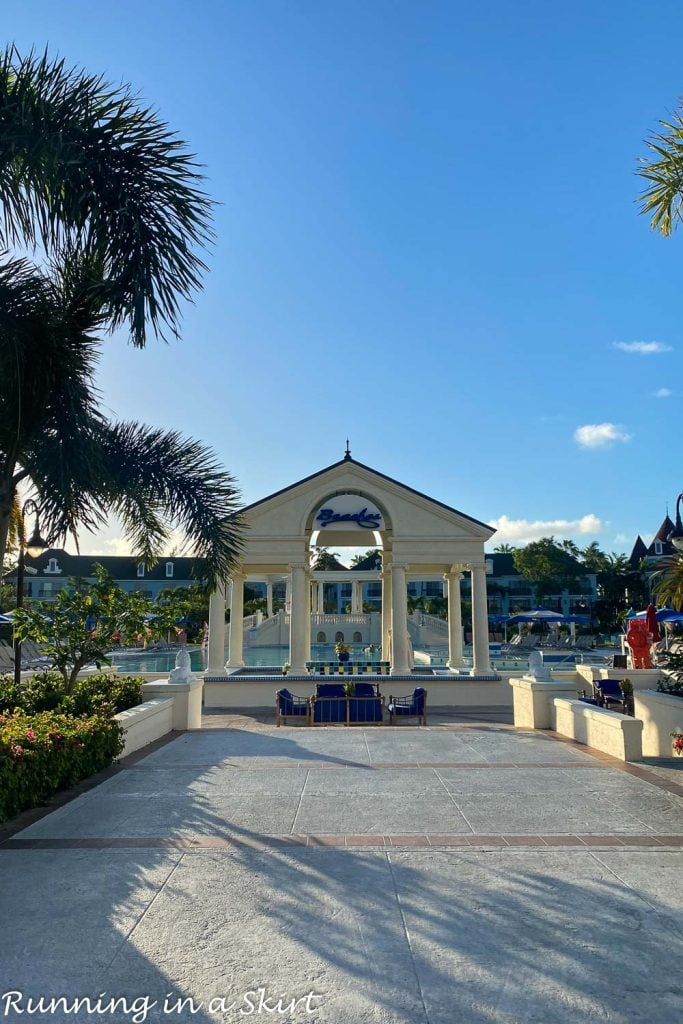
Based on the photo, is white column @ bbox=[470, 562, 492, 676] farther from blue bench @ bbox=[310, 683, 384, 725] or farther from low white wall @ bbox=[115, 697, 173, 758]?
low white wall @ bbox=[115, 697, 173, 758]

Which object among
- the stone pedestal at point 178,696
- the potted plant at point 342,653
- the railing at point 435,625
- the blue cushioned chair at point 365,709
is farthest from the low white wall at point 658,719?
the railing at point 435,625

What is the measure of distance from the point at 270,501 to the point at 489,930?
63.4 ft

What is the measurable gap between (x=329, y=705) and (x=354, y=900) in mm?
11967

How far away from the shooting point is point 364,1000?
11.5 feet

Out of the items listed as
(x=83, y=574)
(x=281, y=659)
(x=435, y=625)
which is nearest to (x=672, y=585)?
(x=281, y=659)

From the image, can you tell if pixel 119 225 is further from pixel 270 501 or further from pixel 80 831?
pixel 270 501

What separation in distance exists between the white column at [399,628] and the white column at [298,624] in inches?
117

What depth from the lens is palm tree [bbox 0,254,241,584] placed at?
8.16 metres

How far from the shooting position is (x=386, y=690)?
72.2 feet

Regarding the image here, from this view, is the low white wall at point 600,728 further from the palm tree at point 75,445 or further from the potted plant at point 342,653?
the potted plant at point 342,653

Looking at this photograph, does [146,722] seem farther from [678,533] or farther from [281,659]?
[281,659]

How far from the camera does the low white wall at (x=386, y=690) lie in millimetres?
21703

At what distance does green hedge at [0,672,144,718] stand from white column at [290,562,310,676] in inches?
370

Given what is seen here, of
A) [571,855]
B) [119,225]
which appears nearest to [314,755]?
[571,855]
